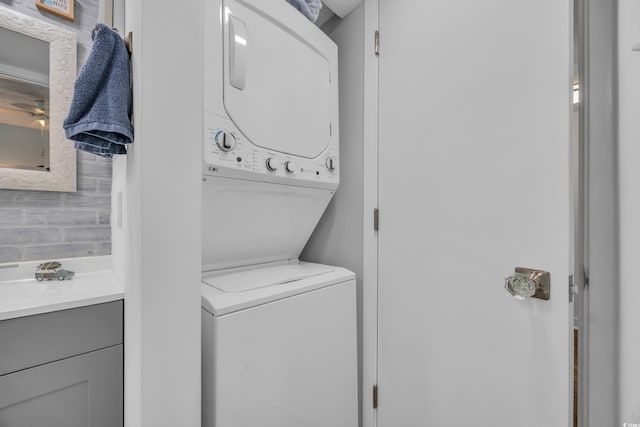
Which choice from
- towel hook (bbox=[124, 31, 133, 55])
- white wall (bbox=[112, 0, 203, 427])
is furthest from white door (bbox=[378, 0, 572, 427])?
towel hook (bbox=[124, 31, 133, 55])

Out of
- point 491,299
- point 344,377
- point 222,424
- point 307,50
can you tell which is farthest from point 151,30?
point 344,377

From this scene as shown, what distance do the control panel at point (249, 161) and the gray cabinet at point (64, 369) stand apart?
756 millimetres

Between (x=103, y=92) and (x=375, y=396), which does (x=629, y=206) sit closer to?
(x=375, y=396)

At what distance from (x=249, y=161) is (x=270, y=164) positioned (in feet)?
0.31

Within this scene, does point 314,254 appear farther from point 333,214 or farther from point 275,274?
point 275,274

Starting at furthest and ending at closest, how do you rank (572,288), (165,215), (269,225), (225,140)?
(269,225) → (225,140) → (572,288) → (165,215)

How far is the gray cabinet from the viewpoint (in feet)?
3.09

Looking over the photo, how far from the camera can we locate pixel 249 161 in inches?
43.2

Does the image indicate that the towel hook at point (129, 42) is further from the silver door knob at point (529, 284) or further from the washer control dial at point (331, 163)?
the silver door knob at point (529, 284)

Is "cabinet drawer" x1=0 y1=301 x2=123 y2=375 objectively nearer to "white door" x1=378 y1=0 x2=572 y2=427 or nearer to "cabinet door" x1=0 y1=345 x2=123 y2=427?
"cabinet door" x1=0 y1=345 x2=123 y2=427

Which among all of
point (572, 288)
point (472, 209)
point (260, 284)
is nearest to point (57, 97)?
point (260, 284)

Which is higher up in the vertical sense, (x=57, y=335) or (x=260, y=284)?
(x=260, y=284)

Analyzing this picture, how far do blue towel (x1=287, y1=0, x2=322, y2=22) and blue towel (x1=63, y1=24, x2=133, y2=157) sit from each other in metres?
0.90

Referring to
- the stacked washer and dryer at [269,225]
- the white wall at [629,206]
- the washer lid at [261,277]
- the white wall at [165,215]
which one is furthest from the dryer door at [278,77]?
the white wall at [629,206]
